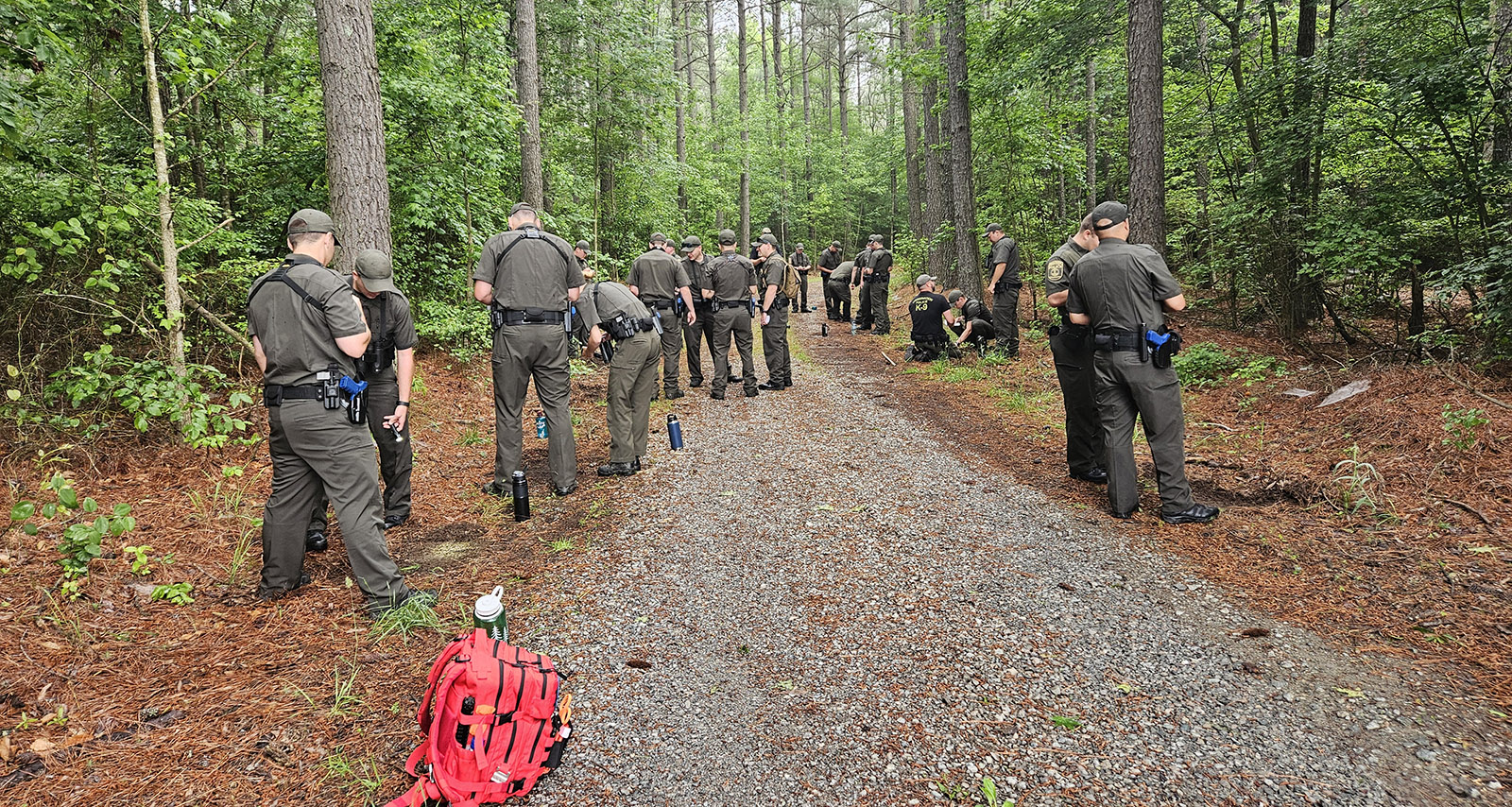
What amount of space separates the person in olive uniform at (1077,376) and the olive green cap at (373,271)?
528cm

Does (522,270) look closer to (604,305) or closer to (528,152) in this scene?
(604,305)

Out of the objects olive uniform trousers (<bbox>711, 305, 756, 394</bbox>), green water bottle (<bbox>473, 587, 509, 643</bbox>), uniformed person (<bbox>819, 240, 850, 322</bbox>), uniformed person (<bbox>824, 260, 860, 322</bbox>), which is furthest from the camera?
uniformed person (<bbox>819, 240, 850, 322</bbox>)

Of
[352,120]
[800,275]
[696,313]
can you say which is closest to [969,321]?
[696,313]

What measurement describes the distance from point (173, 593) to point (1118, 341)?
6233mm

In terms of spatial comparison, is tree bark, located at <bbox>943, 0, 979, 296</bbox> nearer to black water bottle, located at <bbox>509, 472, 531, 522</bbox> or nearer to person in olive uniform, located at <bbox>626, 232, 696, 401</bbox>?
person in olive uniform, located at <bbox>626, 232, 696, 401</bbox>

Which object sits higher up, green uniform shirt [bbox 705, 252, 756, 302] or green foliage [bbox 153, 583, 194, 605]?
green uniform shirt [bbox 705, 252, 756, 302]

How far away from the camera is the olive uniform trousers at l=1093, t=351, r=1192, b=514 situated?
5039mm

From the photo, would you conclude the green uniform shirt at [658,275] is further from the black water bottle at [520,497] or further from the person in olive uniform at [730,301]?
the black water bottle at [520,497]

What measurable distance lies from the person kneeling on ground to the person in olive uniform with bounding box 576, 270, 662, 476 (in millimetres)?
6507

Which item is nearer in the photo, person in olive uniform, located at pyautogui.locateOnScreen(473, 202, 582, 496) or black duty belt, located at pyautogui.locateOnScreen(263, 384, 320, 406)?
black duty belt, located at pyautogui.locateOnScreen(263, 384, 320, 406)

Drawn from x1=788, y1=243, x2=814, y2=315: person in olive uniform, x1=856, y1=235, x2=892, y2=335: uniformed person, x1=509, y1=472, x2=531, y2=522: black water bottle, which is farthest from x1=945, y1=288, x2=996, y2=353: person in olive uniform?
x1=509, y1=472, x2=531, y2=522: black water bottle

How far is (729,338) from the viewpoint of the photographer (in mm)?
10422

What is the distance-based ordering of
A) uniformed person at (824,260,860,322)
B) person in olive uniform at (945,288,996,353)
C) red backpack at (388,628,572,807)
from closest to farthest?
red backpack at (388,628,572,807), person in olive uniform at (945,288,996,353), uniformed person at (824,260,860,322)

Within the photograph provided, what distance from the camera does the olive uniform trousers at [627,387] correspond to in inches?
270
